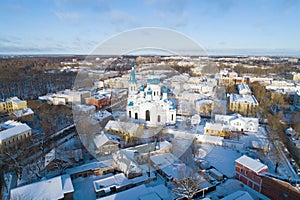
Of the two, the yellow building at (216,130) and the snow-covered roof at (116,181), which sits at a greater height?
the yellow building at (216,130)

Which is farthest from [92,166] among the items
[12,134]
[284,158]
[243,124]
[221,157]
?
[243,124]

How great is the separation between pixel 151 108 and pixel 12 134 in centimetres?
692

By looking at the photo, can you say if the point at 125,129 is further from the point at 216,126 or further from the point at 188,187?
the point at 188,187

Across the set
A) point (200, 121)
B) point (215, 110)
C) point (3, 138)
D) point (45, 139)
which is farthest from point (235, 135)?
point (3, 138)

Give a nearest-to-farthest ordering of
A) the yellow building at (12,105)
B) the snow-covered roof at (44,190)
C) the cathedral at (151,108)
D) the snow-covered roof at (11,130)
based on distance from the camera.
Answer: the snow-covered roof at (44,190) < the snow-covered roof at (11,130) < the cathedral at (151,108) < the yellow building at (12,105)

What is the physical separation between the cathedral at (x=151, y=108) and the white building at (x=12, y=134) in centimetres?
541

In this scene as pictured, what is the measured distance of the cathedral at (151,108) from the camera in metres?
11.5

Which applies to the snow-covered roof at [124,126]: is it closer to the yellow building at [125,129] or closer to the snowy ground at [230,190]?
the yellow building at [125,129]

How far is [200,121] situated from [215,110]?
2232mm

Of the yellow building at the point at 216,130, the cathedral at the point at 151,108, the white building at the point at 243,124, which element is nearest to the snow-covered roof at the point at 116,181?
the cathedral at the point at 151,108

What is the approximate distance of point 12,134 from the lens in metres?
9.52

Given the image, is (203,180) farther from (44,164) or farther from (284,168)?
(44,164)

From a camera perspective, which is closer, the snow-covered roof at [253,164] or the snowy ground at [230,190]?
the snowy ground at [230,190]

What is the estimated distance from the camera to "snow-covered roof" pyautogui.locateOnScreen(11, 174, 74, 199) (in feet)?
18.2
